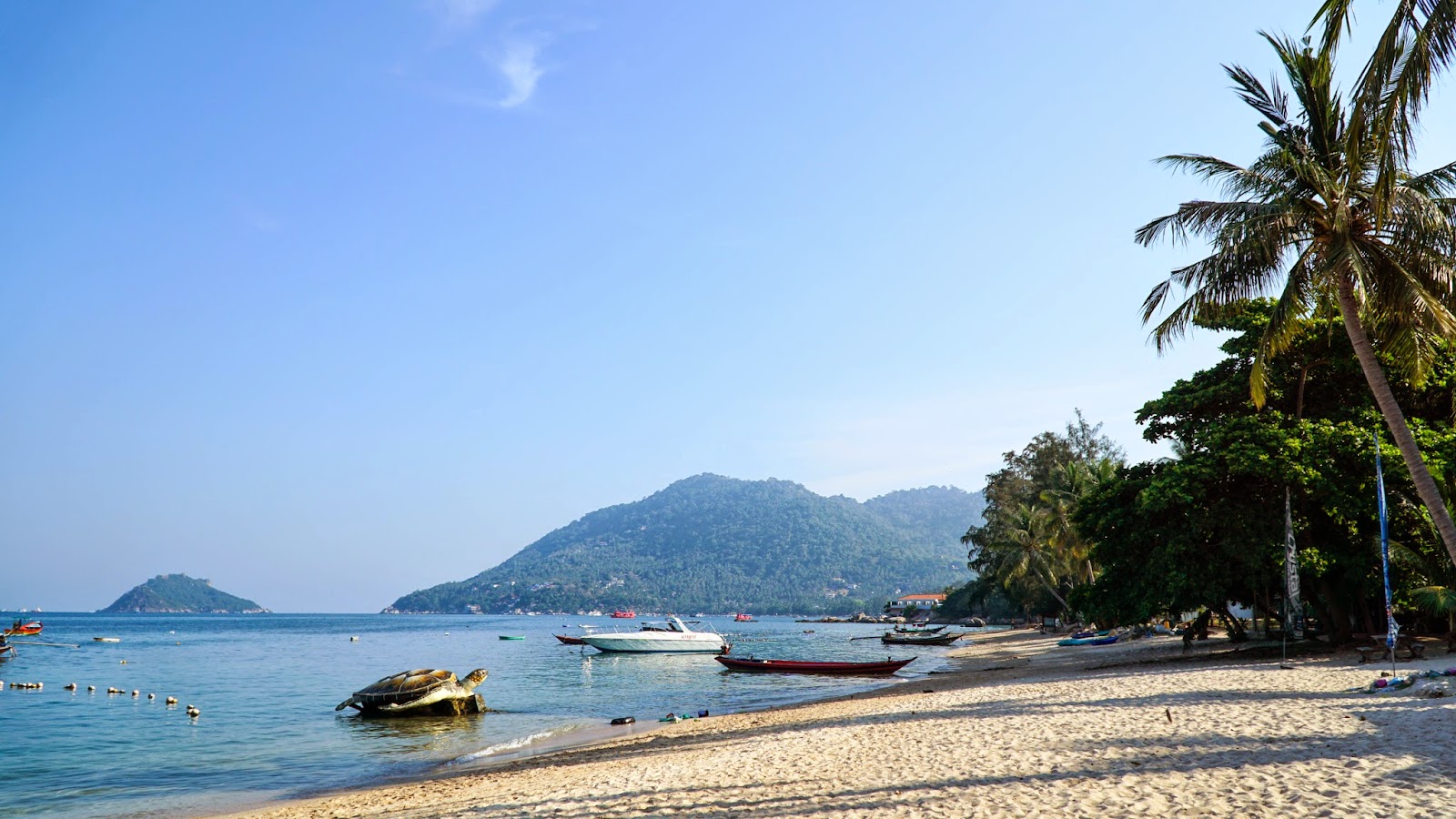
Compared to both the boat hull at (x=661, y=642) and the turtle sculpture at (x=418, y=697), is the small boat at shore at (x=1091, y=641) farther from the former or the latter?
the turtle sculpture at (x=418, y=697)

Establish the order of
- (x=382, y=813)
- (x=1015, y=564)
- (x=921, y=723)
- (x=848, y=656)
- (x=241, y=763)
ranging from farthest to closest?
1. (x=1015, y=564)
2. (x=848, y=656)
3. (x=241, y=763)
4. (x=921, y=723)
5. (x=382, y=813)

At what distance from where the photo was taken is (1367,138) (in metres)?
13.5

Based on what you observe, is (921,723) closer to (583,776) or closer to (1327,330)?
(583,776)

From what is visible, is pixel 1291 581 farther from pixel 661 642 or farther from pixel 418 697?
pixel 661 642

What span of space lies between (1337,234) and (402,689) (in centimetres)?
A: 2519

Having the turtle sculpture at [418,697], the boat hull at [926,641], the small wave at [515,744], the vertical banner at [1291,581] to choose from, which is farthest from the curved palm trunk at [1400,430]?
the boat hull at [926,641]

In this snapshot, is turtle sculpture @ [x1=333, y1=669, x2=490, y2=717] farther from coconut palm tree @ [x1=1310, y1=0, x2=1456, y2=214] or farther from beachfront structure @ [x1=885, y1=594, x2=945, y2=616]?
beachfront structure @ [x1=885, y1=594, x2=945, y2=616]

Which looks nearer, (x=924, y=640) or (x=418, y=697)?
(x=418, y=697)

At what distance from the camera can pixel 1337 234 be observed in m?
14.1

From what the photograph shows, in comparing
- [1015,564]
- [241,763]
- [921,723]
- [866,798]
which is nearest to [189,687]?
[241,763]

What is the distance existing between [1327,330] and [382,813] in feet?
74.1

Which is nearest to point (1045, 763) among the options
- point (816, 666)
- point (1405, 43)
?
point (1405, 43)

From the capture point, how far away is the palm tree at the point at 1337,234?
13.6 metres

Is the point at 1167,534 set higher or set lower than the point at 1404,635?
higher
